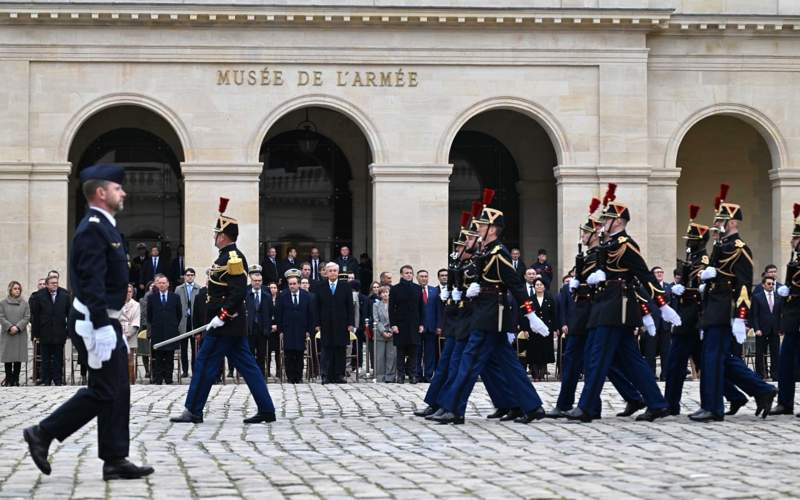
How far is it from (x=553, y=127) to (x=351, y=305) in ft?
31.4

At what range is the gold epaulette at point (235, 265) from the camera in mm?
14914

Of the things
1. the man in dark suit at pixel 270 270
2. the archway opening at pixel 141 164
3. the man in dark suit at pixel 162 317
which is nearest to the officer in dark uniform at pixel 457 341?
the man in dark suit at pixel 162 317

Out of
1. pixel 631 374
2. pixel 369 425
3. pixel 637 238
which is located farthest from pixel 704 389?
pixel 637 238

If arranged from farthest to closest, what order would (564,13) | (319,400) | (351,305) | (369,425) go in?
(564,13) → (351,305) → (319,400) → (369,425)

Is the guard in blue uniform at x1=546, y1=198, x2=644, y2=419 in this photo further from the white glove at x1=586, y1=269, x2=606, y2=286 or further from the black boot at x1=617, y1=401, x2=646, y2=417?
the white glove at x1=586, y1=269, x2=606, y2=286

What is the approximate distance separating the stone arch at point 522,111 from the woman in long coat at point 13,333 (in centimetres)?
1064

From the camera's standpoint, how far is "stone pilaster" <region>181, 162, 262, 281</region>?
3111 cm

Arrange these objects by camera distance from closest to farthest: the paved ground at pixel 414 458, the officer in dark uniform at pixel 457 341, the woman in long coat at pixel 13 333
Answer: the paved ground at pixel 414 458
the officer in dark uniform at pixel 457 341
the woman in long coat at pixel 13 333

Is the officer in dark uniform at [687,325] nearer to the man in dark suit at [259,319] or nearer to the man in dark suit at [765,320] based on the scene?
the man in dark suit at [765,320]

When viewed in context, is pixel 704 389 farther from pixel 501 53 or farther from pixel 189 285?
pixel 501 53

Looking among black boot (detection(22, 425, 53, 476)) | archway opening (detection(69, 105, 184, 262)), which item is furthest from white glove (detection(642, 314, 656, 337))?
archway opening (detection(69, 105, 184, 262))

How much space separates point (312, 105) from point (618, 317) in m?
17.9

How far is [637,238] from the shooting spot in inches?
1257

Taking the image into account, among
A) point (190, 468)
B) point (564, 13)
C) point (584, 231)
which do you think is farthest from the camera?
point (564, 13)
